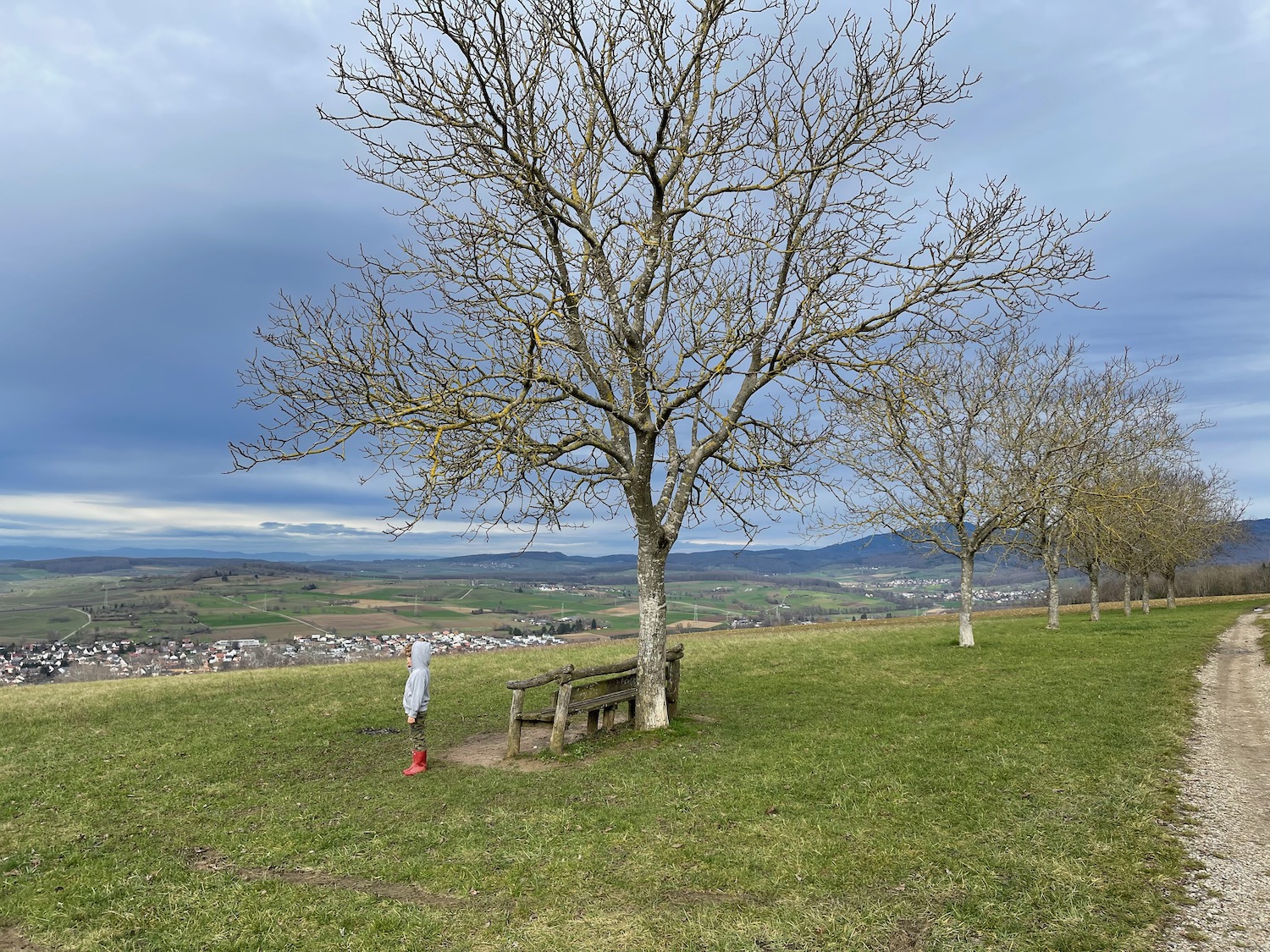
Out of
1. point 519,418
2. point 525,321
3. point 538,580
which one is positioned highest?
point 525,321

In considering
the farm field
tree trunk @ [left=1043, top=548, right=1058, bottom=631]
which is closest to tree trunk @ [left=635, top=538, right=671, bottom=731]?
tree trunk @ [left=1043, top=548, right=1058, bottom=631]

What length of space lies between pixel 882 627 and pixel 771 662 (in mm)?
16610

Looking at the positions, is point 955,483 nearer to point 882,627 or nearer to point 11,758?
point 882,627

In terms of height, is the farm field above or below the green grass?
below

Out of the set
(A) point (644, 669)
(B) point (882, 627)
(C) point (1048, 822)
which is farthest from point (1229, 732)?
(B) point (882, 627)

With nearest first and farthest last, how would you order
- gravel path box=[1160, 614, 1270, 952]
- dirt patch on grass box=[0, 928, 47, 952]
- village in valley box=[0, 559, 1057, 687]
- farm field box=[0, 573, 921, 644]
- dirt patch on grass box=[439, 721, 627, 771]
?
gravel path box=[1160, 614, 1270, 952]
dirt patch on grass box=[0, 928, 47, 952]
dirt patch on grass box=[439, 721, 627, 771]
village in valley box=[0, 559, 1057, 687]
farm field box=[0, 573, 921, 644]

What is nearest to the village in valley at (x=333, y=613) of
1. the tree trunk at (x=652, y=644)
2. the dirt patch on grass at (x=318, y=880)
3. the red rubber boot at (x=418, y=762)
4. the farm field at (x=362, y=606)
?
the farm field at (x=362, y=606)

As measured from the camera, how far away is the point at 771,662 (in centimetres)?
2184

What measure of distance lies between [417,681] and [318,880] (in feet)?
12.9

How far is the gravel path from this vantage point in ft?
17.6

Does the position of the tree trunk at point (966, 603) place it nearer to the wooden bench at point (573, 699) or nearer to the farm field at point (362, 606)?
the wooden bench at point (573, 699)

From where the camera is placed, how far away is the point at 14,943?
19.2 ft

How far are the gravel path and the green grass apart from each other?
292 mm

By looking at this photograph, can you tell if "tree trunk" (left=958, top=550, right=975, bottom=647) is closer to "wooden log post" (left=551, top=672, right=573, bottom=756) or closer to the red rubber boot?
"wooden log post" (left=551, top=672, right=573, bottom=756)
